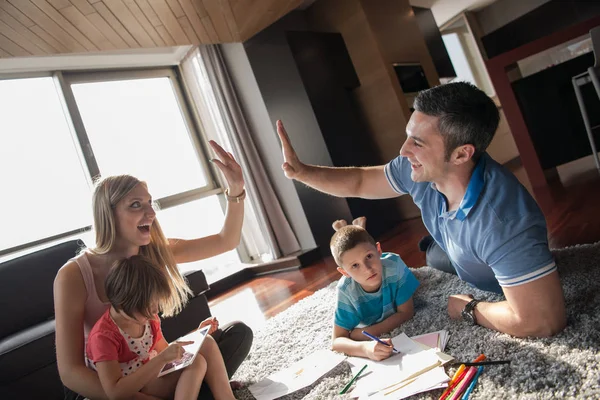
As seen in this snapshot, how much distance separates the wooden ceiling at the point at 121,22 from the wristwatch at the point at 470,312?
2372 mm

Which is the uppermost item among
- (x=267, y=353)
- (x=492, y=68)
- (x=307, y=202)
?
(x=492, y=68)

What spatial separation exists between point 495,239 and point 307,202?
2990 millimetres

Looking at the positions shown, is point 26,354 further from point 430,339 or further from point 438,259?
point 438,259

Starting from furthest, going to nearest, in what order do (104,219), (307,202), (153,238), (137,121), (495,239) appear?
(137,121) < (307,202) < (153,238) < (104,219) < (495,239)

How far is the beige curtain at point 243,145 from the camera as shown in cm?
420

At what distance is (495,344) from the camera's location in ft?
4.14

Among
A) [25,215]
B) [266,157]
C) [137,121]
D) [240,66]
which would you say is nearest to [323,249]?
[266,157]

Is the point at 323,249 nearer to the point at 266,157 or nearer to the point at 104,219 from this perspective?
the point at 266,157

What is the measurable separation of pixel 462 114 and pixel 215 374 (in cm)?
109

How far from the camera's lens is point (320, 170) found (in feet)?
5.94

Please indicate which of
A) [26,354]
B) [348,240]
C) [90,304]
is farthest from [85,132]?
[348,240]

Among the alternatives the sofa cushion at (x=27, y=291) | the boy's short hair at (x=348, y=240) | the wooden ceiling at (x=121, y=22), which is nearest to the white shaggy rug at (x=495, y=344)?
the boy's short hair at (x=348, y=240)

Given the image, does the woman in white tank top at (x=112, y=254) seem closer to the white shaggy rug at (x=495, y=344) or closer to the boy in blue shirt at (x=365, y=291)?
the white shaggy rug at (x=495, y=344)

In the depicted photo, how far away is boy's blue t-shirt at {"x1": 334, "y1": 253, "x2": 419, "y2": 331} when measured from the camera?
63.4 inches
